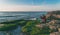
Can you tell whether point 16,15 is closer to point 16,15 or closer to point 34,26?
point 16,15

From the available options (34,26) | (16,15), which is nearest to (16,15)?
(16,15)

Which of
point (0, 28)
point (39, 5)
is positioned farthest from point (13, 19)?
point (39, 5)

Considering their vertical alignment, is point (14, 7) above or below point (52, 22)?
above

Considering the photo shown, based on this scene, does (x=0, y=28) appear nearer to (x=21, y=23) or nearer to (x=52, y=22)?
(x=21, y=23)

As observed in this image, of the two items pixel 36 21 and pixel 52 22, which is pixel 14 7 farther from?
pixel 52 22

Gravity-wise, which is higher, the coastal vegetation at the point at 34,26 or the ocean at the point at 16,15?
the ocean at the point at 16,15

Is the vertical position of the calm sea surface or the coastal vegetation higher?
the calm sea surface

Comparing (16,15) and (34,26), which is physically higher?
(16,15)

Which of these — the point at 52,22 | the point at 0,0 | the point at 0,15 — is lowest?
the point at 52,22

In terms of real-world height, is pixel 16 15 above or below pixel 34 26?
above
